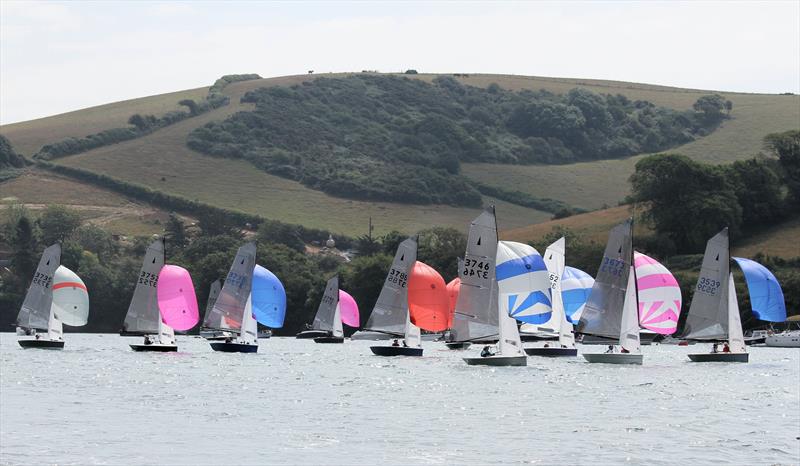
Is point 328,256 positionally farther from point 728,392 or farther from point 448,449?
point 448,449

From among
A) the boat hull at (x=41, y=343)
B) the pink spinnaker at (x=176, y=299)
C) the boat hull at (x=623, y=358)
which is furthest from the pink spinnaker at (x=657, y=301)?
the boat hull at (x=41, y=343)

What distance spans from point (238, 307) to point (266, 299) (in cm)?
807

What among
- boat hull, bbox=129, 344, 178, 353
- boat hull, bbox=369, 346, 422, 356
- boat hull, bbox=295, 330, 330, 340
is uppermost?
boat hull, bbox=295, 330, 330, 340

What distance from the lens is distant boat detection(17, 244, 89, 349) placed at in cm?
9038

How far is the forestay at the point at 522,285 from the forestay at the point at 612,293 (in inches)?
227

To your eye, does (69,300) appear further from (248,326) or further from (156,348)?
(248,326)

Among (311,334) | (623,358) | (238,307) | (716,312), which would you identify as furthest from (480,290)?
(311,334)

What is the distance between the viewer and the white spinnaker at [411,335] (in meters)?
83.4

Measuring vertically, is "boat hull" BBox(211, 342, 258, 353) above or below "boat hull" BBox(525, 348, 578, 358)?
below

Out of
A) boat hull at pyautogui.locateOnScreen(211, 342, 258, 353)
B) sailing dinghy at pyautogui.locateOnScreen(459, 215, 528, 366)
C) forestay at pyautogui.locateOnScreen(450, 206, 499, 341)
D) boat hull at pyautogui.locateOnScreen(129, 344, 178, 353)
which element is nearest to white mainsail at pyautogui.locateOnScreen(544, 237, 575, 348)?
sailing dinghy at pyautogui.locateOnScreen(459, 215, 528, 366)

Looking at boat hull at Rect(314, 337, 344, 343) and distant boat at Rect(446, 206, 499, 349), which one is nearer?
distant boat at Rect(446, 206, 499, 349)

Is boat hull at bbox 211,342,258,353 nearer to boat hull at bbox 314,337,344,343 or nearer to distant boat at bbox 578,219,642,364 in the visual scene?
distant boat at bbox 578,219,642,364

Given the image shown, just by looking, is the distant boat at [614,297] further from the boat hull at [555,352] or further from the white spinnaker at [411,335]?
the white spinnaker at [411,335]

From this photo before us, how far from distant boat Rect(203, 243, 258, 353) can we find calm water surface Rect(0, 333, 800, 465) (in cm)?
828
